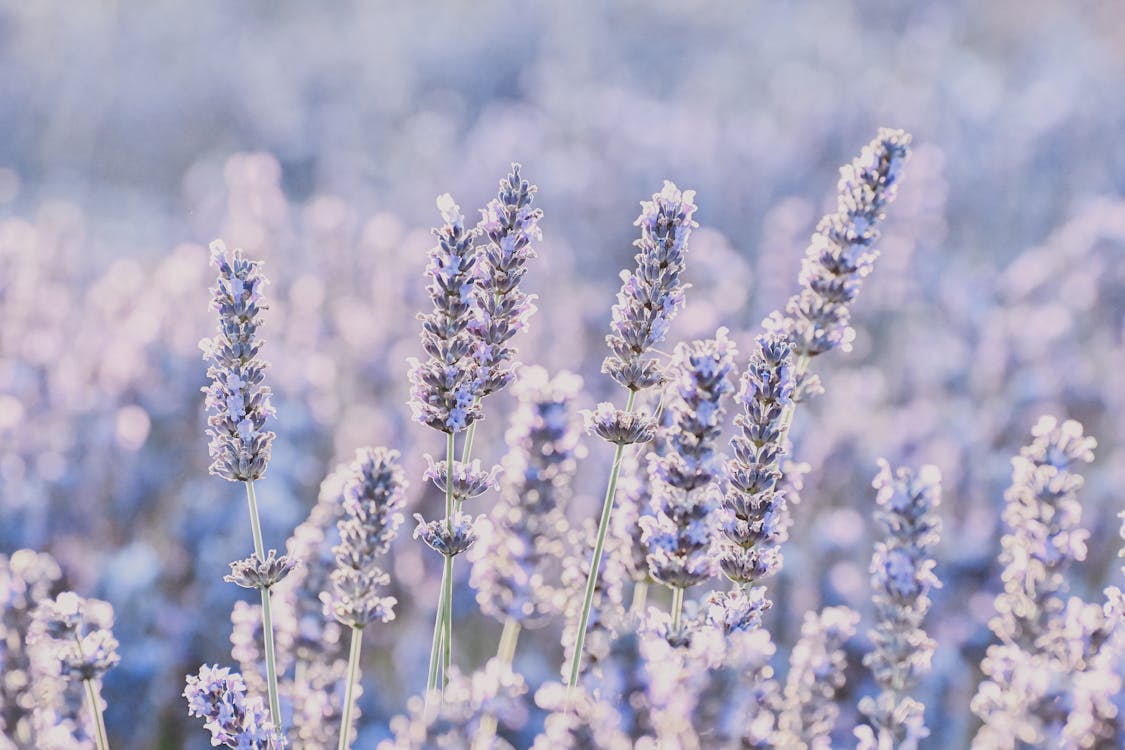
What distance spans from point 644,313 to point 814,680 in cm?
69

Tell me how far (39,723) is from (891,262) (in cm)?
470

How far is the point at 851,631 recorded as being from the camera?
6.31 ft

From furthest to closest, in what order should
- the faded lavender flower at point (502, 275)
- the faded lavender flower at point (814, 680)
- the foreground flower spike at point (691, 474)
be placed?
the faded lavender flower at point (814, 680), the faded lavender flower at point (502, 275), the foreground flower spike at point (691, 474)

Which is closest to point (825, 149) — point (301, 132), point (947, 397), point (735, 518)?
point (947, 397)

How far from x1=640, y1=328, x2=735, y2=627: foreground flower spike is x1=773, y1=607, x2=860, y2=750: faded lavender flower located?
0.32 m

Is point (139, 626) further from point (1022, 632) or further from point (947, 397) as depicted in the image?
point (947, 397)

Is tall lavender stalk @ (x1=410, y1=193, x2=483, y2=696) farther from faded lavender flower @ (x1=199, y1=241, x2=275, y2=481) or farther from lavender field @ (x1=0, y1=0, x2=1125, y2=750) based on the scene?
faded lavender flower @ (x1=199, y1=241, x2=275, y2=481)

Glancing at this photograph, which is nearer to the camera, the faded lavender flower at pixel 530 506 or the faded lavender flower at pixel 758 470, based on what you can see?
the faded lavender flower at pixel 758 470

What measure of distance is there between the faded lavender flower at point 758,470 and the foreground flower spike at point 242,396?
0.67 metres

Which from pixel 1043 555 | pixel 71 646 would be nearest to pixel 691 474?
pixel 1043 555

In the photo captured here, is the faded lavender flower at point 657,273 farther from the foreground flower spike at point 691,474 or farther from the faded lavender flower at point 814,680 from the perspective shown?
the faded lavender flower at point 814,680

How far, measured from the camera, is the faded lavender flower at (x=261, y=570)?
5.33 feet

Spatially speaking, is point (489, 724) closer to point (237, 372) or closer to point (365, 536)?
point (365, 536)

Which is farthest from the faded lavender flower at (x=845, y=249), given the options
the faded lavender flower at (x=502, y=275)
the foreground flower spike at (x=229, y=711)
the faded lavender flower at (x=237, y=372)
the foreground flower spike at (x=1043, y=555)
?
the foreground flower spike at (x=229, y=711)
